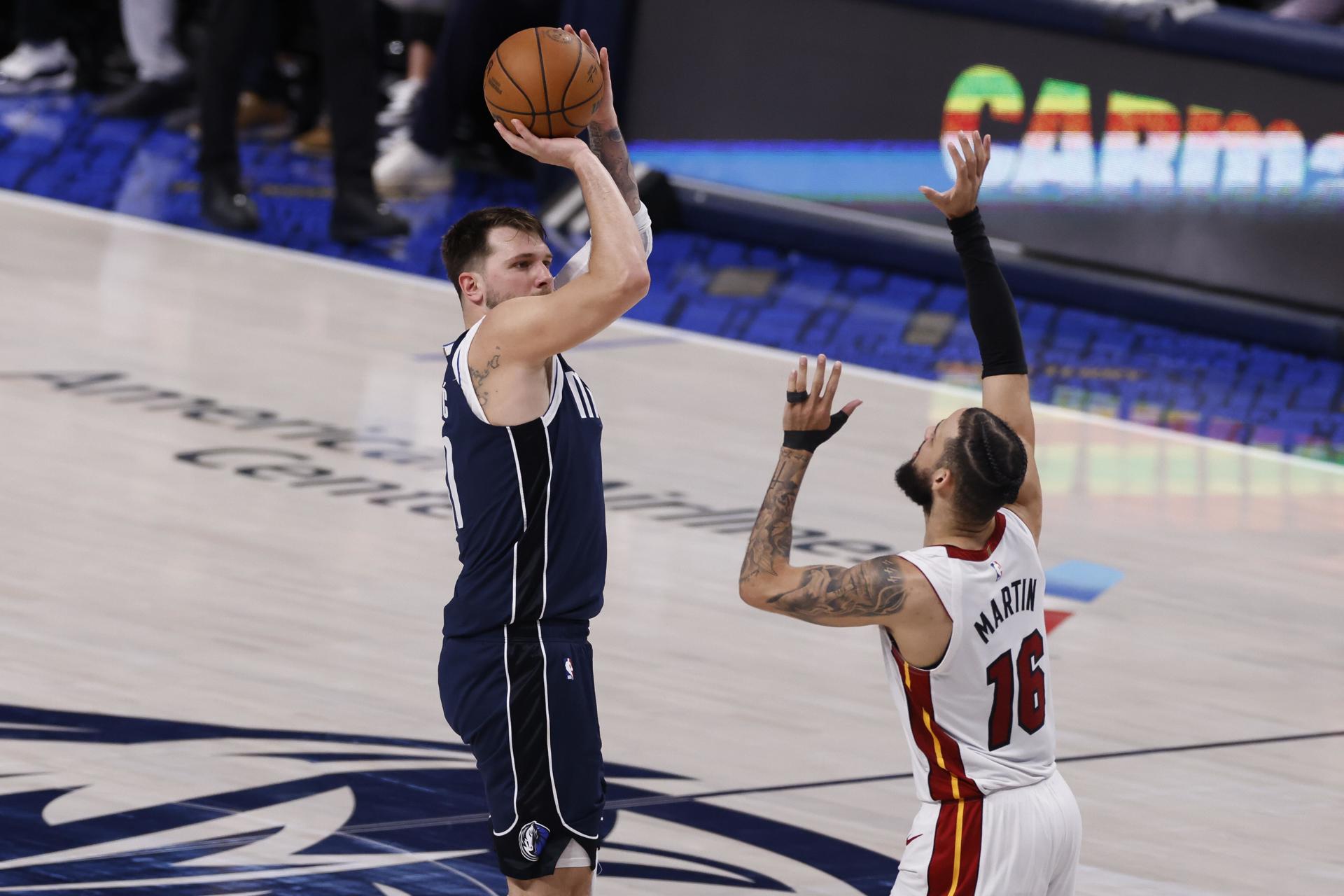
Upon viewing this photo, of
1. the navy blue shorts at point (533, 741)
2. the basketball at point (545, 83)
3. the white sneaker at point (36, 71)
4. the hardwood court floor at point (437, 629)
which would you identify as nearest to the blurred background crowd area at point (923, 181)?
the hardwood court floor at point (437, 629)

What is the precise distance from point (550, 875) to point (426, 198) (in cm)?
816

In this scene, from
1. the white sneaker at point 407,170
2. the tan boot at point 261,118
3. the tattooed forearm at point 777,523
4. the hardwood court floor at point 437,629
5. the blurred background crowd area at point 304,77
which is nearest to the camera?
the tattooed forearm at point 777,523

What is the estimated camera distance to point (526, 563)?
3.52m

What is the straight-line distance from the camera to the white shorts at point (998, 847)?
127 inches

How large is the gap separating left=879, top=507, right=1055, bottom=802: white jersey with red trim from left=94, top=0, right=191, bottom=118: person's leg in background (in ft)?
32.3

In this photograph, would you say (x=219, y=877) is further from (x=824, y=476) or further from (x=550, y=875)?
(x=824, y=476)

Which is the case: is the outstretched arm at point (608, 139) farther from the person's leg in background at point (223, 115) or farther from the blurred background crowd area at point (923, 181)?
the person's leg in background at point (223, 115)

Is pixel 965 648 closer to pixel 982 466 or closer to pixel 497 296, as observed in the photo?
pixel 982 466

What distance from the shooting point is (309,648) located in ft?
17.7

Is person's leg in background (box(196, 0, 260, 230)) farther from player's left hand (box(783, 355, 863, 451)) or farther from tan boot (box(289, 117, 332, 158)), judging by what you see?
player's left hand (box(783, 355, 863, 451))

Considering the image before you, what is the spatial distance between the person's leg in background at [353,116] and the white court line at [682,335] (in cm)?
24

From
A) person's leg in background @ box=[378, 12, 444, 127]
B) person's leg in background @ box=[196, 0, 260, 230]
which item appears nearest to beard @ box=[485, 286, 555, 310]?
person's leg in background @ box=[196, 0, 260, 230]

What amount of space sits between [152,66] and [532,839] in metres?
9.75

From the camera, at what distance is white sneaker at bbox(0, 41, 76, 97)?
12906 millimetres
